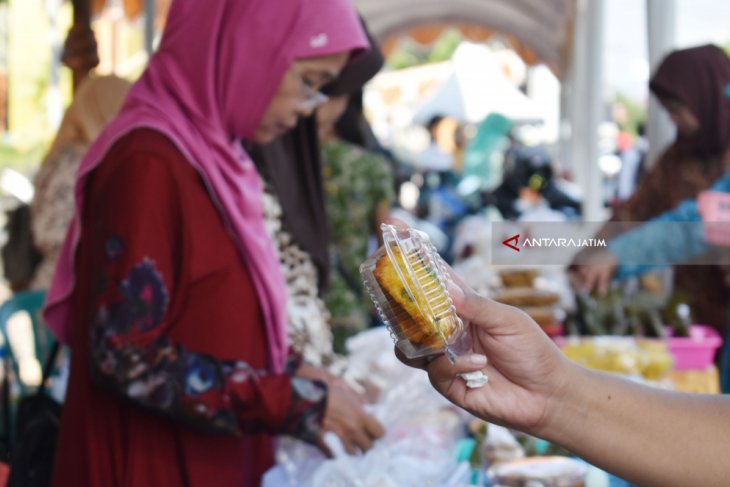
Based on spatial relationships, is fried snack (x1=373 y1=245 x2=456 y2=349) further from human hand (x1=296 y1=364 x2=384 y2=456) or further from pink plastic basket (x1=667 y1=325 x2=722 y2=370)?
pink plastic basket (x1=667 y1=325 x2=722 y2=370)

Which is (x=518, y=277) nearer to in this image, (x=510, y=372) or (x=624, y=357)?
(x=624, y=357)

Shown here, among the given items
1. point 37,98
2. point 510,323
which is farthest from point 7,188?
point 37,98

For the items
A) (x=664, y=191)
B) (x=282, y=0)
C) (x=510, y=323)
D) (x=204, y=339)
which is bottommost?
(x=664, y=191)

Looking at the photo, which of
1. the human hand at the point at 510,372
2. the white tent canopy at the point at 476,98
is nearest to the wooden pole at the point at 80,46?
the human hand at the point at 510,372

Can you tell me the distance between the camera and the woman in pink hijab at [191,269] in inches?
60.6

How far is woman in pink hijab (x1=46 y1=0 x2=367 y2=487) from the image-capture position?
1.54 m

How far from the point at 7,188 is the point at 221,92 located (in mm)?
2999

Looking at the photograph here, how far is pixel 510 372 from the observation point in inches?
44.2

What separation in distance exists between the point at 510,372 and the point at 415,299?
0.76 feet

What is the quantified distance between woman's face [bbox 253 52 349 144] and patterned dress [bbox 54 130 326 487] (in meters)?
0.26

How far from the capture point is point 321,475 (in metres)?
1.57

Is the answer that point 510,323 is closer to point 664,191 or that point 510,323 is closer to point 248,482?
point 248,482

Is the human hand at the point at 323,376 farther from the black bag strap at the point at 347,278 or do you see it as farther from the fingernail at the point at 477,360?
the black bag strap at the point at 347,278

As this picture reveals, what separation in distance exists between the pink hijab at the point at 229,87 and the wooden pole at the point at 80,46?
2709 mm
